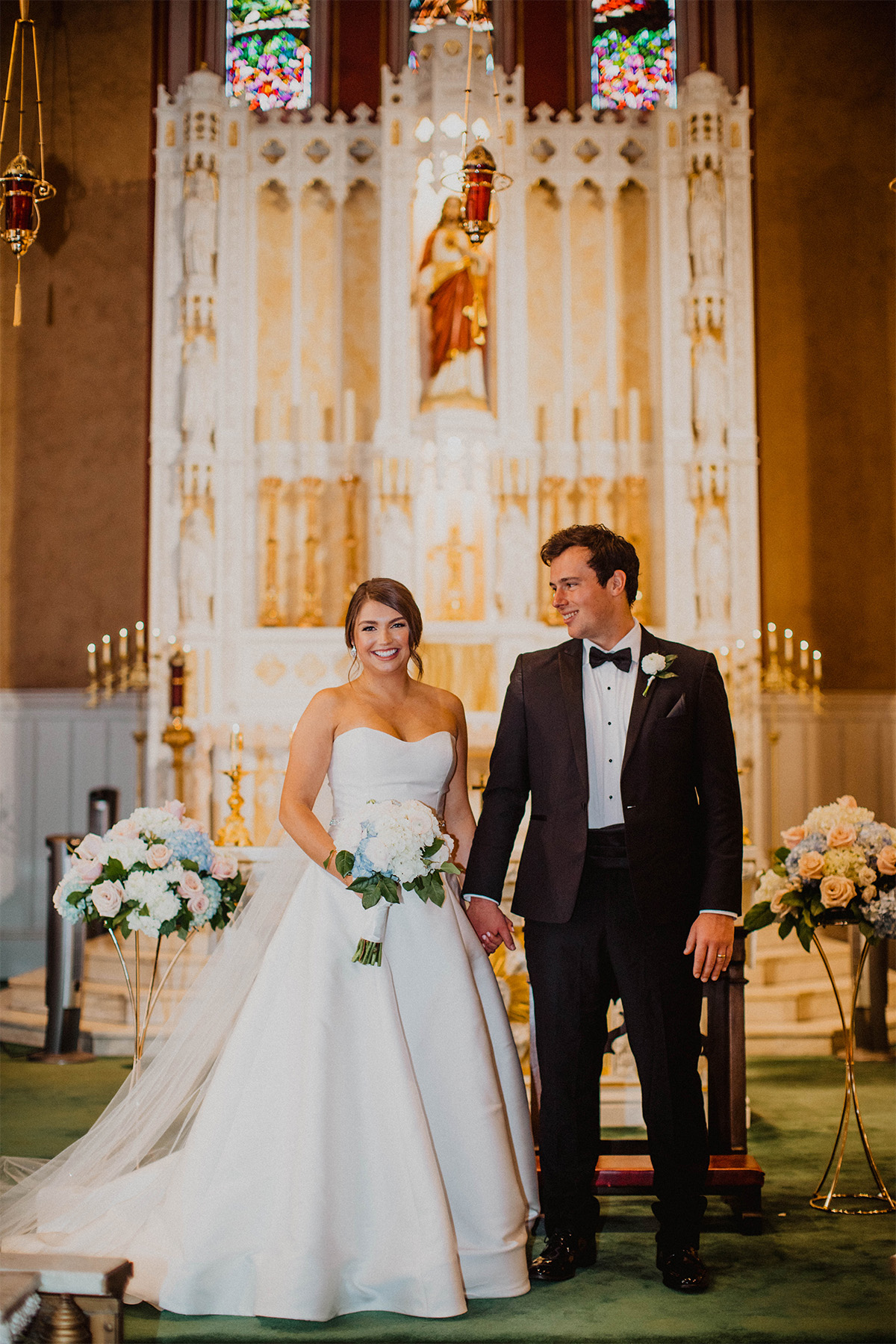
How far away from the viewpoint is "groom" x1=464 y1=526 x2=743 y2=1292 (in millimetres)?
3201

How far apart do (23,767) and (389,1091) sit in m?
7.13

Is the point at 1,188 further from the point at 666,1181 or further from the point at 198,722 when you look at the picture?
the point at 666,1181

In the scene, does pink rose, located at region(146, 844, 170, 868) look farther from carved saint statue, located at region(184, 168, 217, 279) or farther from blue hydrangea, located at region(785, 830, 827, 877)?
carved saint statue, located at region(184, 168, 217, 279)

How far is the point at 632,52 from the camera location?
32.8ft

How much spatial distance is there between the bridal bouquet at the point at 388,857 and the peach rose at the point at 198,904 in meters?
0.83

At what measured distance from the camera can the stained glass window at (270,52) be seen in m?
9.96

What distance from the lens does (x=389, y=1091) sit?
3111 millimetres

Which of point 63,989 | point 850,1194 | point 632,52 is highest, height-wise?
point 632,52

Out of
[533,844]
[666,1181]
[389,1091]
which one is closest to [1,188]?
[533,844]

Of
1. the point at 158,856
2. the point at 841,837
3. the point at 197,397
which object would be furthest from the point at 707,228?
the point at 158,856

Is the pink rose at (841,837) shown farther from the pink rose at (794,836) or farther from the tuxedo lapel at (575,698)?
the tuxedo lapel at (575,698)

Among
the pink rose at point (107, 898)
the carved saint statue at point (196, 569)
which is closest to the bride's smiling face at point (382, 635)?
the pink rose at point (107, 898)

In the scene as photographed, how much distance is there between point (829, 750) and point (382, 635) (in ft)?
22.6

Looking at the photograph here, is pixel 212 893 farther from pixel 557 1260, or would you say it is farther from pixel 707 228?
pixel 707 228
